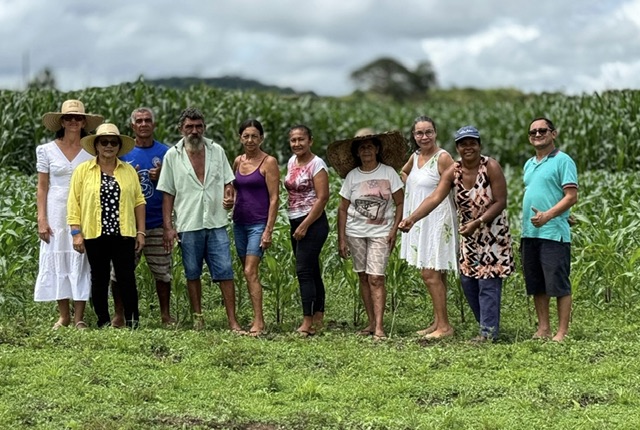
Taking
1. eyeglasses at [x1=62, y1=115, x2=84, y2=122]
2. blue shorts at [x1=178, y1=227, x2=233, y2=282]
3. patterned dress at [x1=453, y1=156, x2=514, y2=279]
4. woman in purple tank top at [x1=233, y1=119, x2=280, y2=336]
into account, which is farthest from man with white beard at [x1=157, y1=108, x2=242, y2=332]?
patterned dress at [x1=453, y1=156, x2=514, y2=279]

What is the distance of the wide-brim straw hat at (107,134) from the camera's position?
302 inches

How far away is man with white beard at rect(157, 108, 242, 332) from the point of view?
786 centimetres

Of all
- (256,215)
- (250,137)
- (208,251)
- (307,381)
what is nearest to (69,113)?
(250,137)

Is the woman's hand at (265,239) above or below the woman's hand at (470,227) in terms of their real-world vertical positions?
below

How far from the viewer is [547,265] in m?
7.43

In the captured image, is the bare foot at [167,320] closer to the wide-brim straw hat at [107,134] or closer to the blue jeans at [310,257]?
the blue jeans at [310,257]

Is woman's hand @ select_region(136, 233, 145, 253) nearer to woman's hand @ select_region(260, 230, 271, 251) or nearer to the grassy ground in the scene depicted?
the grassy ground

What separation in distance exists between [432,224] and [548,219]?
3.37ft

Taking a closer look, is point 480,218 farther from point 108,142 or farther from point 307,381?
point 108,142

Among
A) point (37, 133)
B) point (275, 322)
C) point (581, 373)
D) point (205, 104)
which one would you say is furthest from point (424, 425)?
point (205, 104)

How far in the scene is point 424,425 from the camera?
5324 millimetres

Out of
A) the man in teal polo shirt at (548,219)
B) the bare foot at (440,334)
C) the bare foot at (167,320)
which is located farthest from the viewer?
the bare foot at (167,320)

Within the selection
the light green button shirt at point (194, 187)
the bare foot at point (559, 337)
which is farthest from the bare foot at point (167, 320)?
the bare foot at point (559, 337)

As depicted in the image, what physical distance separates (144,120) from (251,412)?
323 cm
